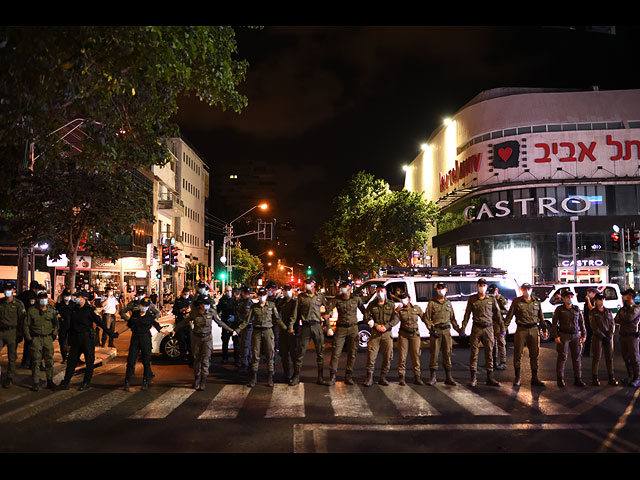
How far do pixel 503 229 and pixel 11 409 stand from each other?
45903mm

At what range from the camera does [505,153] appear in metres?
51.4

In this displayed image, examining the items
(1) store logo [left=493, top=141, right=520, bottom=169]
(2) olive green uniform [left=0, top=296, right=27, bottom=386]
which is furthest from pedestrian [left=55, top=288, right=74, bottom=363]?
(1) store logo [left=493, top=141, right=520, bottom=169]

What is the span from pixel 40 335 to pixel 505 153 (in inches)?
1828

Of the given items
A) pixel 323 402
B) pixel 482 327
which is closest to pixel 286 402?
pixel 323 402

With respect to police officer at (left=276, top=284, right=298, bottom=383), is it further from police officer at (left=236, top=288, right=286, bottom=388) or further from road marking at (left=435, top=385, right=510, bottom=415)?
road marking at (left=435, top=385, right=510, bottom=415)

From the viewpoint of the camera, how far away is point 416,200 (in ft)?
165

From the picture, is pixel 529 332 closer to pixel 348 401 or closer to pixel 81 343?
pixel 348 401

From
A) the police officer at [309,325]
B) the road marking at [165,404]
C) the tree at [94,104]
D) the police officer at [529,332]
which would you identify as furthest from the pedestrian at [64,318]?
the police officer at [529,332]

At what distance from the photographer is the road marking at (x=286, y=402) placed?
8.64 meters

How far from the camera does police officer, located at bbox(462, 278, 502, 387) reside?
11.3 m

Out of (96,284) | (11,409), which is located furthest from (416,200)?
(11,409)

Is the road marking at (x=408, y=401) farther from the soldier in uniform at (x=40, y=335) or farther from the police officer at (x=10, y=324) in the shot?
the police officer at (x=10, y=324)

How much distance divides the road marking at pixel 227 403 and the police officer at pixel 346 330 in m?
1.82

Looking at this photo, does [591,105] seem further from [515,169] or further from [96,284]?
[96,284]
